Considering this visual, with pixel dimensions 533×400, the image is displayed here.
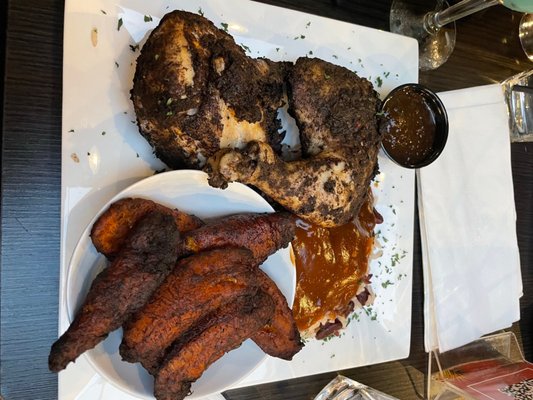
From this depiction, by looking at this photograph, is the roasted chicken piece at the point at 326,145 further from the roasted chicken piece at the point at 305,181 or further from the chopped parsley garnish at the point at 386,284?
the chopped parsley garnish at the point at 386,284

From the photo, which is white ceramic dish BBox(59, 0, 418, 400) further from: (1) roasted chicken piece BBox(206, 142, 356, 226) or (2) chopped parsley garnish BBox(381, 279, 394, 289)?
(1) roasted chicken piece BBox(206, 142, 356, 226)

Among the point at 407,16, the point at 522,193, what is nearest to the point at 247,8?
the point at 407,16

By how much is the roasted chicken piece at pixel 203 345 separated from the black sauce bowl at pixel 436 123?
1.04 metres

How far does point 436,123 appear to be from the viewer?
7.04 feet

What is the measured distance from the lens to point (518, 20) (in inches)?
109

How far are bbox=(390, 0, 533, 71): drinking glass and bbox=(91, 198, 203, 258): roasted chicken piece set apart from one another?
167 centimetres

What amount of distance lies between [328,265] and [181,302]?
2.80 feet

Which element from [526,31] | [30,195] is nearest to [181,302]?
[30,195]

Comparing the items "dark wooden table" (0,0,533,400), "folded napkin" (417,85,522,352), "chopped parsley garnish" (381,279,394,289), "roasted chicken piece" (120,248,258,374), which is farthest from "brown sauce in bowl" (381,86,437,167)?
"dark wooden table" (0,0,533,400)

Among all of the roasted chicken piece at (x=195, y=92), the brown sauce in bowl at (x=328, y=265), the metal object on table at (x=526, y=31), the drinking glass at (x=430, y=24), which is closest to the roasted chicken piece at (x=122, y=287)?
the roasted chicken piece at (x=195, y=92)

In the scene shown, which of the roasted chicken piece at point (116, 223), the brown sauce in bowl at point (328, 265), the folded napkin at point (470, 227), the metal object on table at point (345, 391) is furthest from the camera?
the folded napkin at point (470, 227)

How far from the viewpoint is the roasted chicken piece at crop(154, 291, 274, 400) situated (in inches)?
55.3

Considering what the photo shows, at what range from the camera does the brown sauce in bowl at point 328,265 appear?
201cm

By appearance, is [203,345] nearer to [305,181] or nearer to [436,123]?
[305,181]
